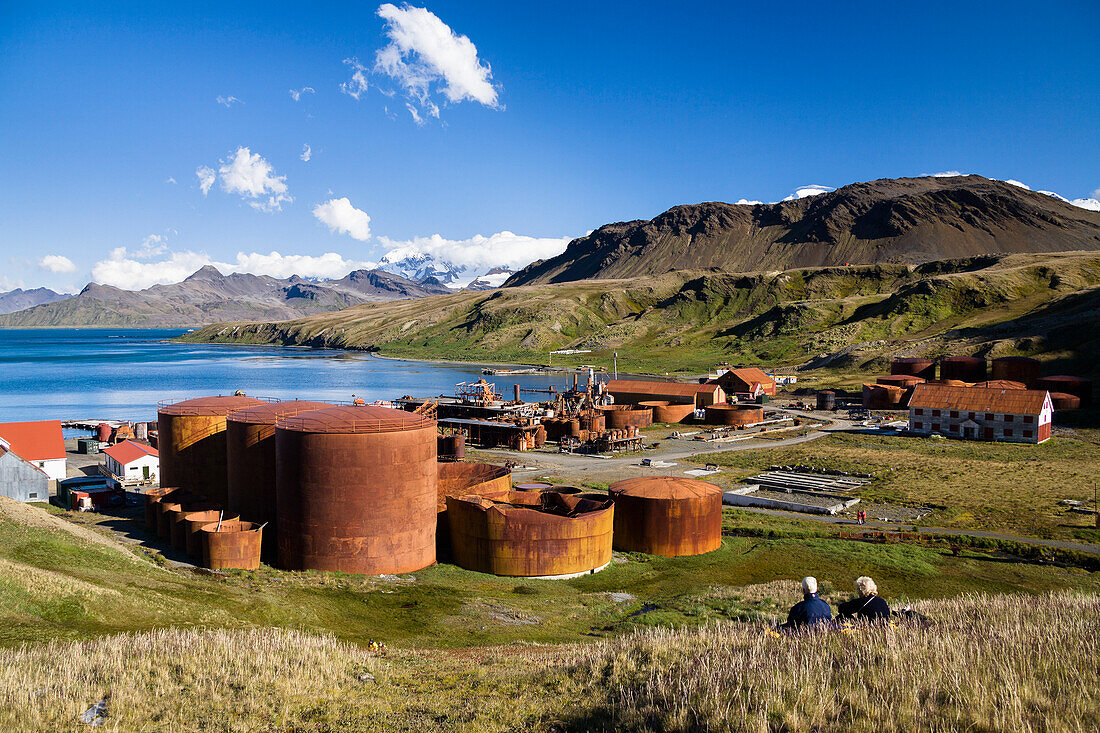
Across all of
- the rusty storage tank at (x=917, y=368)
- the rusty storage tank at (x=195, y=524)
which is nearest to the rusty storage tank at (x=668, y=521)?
the rusty storage tank at (x=195, y=524)

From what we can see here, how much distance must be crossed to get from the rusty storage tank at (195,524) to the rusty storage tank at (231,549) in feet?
3.36

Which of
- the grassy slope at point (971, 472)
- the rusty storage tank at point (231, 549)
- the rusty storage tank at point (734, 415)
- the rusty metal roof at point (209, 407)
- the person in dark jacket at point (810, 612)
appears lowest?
the grassy slope at point (971, 472)

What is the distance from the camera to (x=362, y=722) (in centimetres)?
1202

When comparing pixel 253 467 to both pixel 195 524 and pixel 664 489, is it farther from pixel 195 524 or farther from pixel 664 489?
pixel 664 489

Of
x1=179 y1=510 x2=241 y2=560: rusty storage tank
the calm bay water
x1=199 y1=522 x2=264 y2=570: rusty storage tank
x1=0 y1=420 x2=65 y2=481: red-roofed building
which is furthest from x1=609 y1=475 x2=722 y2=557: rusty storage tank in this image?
the calm bay water

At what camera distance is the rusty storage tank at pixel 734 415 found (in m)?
87.9

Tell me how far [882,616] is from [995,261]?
210083mm

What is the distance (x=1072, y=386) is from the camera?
293ft

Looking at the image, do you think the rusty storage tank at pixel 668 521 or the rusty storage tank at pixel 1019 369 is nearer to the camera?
the rusty storage tank at pixel 668 521

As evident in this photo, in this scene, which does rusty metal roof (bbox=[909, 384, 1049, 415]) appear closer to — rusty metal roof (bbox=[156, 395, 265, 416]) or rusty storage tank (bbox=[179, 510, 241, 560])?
rusty metal roof (bbox=[156, 395, 265, 416])

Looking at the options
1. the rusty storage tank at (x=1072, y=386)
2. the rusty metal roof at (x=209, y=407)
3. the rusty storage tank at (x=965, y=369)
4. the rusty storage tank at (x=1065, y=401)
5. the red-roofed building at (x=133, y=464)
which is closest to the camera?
the rusty metal roof at (x=209, y=407)

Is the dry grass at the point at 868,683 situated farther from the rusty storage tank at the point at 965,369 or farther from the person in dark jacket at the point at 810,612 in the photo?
the rusty storage tank at the point at 965,369

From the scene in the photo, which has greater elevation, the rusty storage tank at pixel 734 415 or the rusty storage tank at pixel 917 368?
the rusty storage tank at pixel 917 368

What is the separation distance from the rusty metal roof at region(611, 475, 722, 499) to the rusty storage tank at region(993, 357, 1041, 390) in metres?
82.2
